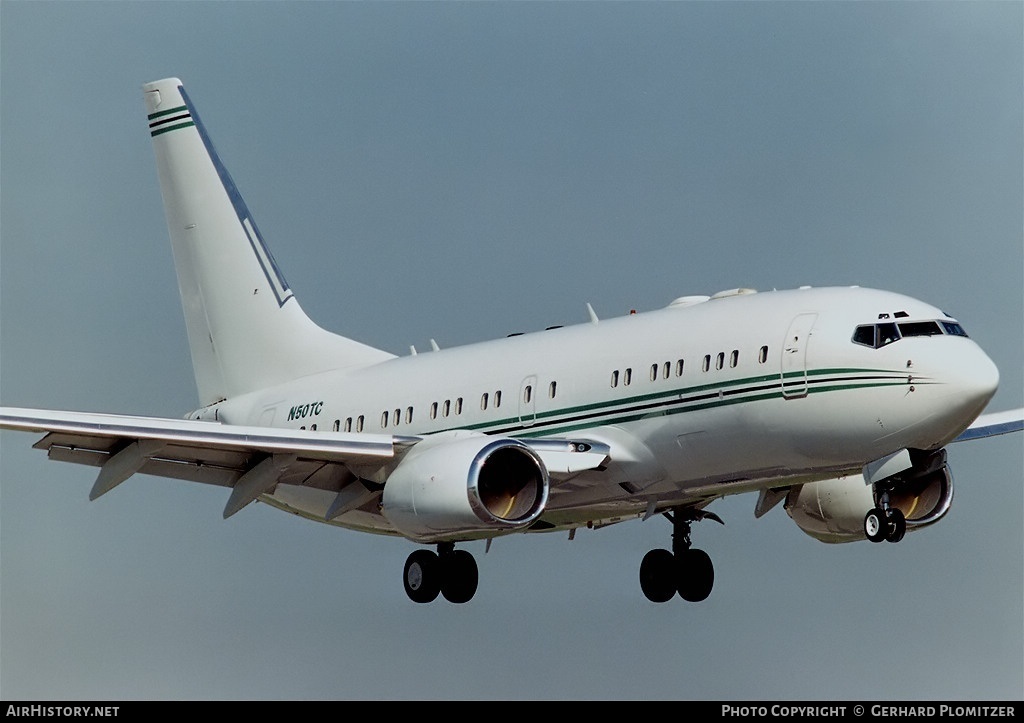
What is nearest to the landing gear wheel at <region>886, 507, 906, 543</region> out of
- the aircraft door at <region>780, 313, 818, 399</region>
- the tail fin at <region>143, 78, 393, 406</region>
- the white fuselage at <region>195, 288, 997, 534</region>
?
the white fuselage at <region>195, 288, 997, 534</region>

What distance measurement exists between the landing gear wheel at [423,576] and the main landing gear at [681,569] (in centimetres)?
483

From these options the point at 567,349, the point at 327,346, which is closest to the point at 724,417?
the point at 567,349

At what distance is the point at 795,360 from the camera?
121 feet

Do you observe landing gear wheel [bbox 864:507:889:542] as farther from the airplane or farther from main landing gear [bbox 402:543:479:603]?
main landing gear [bbox 402:543:479:603]

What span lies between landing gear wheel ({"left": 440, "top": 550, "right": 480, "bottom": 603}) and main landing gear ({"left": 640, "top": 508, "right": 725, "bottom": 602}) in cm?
410

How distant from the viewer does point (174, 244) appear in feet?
167

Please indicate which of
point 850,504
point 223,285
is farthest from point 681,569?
point 223,285

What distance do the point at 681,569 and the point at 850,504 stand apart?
383 centimetres

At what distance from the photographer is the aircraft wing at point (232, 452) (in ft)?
122

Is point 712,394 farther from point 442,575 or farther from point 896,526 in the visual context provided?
point 442,575

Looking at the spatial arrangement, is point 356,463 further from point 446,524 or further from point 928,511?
point 928,511
